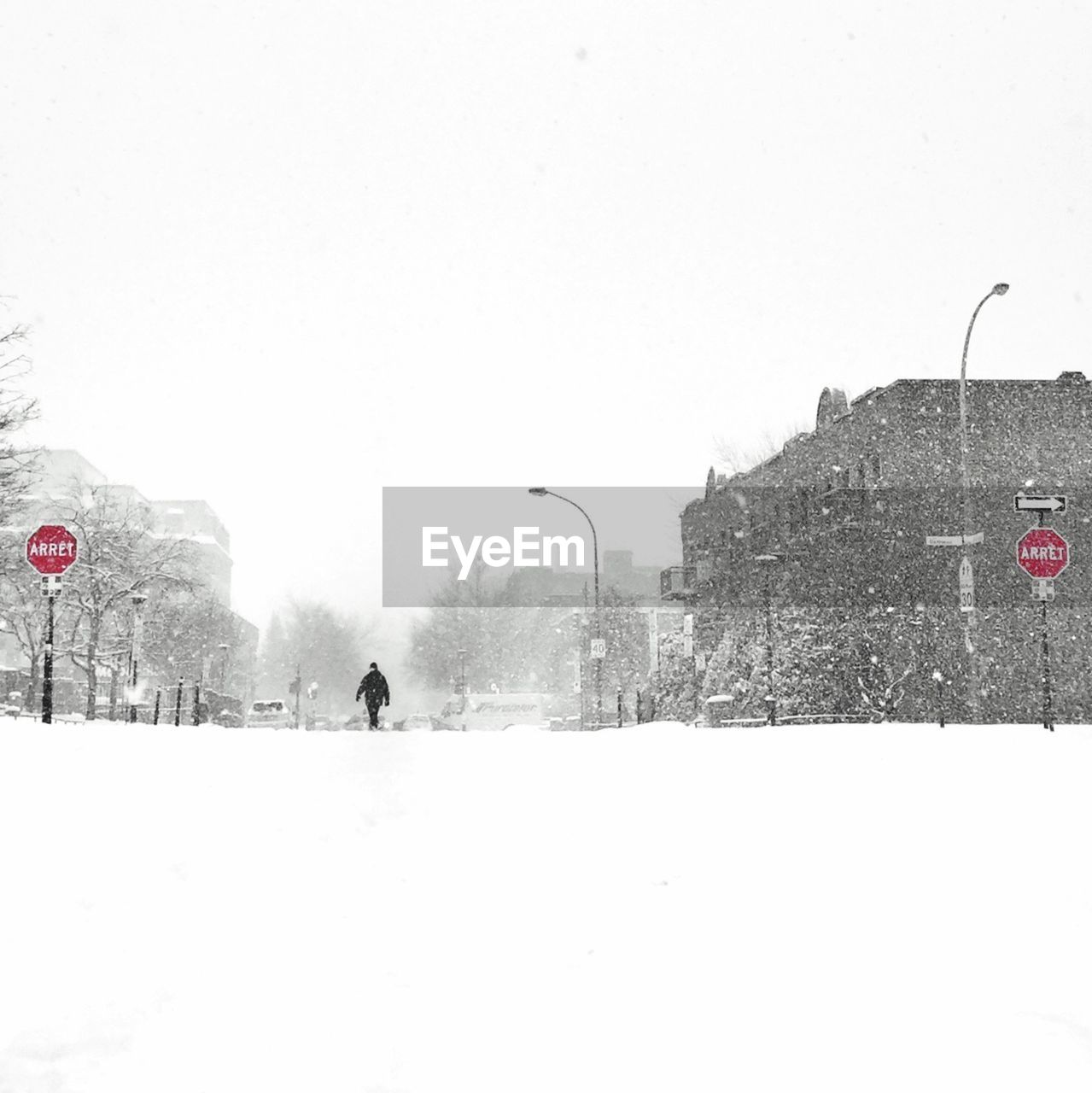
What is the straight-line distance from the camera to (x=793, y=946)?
7410 mm

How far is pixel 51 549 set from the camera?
72.3 ft

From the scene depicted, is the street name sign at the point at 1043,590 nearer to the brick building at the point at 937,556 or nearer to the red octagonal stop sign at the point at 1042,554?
the red octagonal stop sign at the point at 1042,554

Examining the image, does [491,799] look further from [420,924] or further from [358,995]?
[358,995]

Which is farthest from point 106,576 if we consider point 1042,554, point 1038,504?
point 1042,554

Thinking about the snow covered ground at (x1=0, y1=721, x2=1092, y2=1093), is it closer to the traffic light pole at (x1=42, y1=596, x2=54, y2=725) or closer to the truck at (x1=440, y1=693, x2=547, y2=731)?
the traffic light pole at (x1=42, y1=596, x2=54, y2=725)

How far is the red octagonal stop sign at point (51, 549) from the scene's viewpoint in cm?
2198

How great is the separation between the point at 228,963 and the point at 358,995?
1.01m

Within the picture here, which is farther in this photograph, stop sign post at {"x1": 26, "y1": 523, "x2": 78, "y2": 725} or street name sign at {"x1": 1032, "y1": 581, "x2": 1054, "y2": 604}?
stop sign post at {"x1": 26, "y1": 523, "x2": 78, "y2": 725}

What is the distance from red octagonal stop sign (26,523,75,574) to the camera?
866 inches

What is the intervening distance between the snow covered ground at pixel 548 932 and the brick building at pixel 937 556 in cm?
2197

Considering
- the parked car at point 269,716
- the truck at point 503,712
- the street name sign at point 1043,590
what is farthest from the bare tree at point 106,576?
the street name sign at point 1043,590

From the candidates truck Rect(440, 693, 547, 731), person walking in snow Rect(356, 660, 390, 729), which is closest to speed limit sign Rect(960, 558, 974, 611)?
person walking in snow Rect(356, 660, 390, 729)

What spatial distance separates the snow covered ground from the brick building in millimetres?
21972

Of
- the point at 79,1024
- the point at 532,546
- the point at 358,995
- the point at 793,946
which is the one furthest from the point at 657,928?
the point at 532,546
